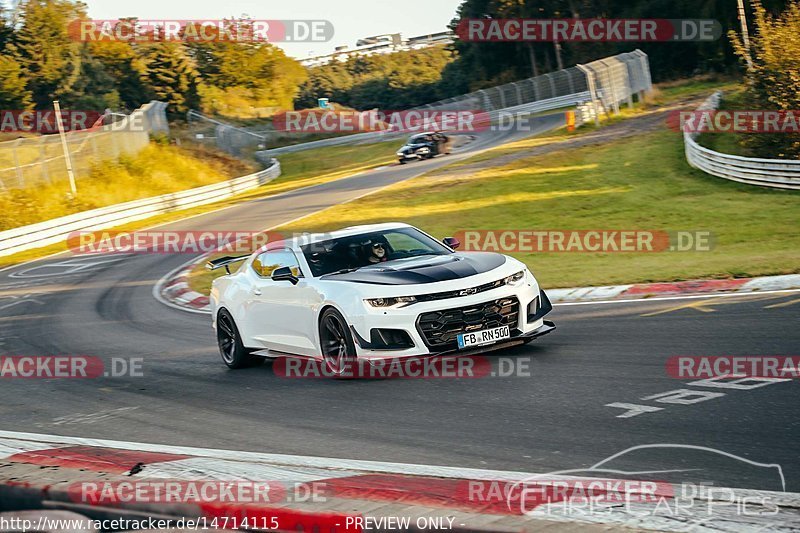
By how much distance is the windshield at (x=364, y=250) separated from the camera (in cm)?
993

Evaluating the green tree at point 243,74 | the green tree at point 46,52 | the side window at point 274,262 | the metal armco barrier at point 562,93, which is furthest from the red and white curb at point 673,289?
the green tree at point 243,74

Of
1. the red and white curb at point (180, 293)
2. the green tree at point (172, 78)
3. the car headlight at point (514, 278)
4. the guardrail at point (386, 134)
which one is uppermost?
the green tree at point (172, 78)

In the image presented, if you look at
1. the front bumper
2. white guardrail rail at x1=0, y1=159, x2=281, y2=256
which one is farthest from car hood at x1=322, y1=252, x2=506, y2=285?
white guardrail rail at x1=0, y1=159, x2=281, y2=256

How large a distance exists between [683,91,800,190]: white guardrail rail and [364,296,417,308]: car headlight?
19.6m

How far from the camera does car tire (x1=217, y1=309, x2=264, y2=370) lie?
1105 centimetres

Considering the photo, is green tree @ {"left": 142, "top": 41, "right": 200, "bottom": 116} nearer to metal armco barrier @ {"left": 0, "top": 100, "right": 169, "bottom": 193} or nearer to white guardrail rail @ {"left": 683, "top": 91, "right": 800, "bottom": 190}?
metal armco barrier @ {"left": 0, "top": 100, "right": 169, "bottom": 193}

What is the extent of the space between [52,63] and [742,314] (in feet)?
212

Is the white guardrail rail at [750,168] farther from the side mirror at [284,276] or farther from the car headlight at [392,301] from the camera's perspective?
the car headlight at [392,301]

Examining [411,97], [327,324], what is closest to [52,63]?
[411,97]

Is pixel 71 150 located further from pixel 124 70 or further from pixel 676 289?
pixel 124 70

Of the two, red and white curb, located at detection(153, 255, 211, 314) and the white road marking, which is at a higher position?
the white road marking

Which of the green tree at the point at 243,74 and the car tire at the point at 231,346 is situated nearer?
the car tire at the point at 231,346

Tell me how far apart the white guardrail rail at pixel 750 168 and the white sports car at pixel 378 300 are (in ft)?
59.8

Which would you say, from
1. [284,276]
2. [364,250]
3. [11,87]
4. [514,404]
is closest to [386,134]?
[11,87]
